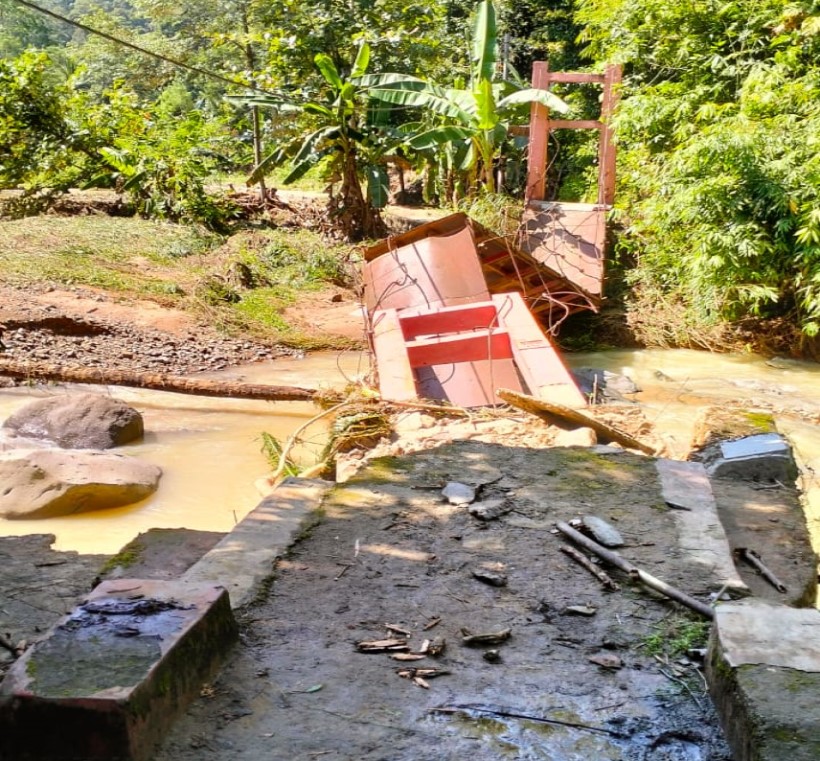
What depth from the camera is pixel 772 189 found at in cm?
935

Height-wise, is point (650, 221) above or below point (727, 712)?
above

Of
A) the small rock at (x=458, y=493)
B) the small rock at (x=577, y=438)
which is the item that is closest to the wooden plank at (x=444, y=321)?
the small rock at (x=577, y=438)

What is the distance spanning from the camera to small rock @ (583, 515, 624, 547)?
3326mm

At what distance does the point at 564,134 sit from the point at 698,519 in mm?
15655

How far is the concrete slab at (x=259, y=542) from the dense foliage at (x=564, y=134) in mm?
7180

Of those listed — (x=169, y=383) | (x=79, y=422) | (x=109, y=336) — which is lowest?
(x=79, y=422)

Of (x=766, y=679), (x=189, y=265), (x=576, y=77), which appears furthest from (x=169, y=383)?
(x=576, y=77)

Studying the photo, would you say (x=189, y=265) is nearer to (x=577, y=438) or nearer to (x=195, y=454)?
(x=195, y=454)

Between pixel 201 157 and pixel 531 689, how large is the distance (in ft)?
51.7

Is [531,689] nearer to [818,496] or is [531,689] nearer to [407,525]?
[407,525]

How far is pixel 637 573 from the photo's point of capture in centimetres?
298

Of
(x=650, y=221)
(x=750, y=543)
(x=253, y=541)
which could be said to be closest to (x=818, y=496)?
(x=750, y=543)

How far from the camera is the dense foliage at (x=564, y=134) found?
9.71 meters

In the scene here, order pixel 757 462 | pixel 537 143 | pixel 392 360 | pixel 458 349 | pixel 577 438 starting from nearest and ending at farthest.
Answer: pixel 757 462 → pixel 577 438 → pixel 392 360 → pixel 458 349 → pixel 537 143
